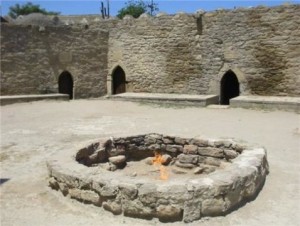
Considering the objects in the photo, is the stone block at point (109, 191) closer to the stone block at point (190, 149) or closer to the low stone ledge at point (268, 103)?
the stone block at point (190, 149)

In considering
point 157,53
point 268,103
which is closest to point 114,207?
point 268,103

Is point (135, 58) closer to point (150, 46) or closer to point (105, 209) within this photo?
point (150, 46)

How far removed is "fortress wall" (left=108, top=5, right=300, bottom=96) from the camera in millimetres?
12766

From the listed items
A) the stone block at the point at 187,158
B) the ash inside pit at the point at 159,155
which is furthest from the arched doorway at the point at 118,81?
the stone block at the point at 187,158

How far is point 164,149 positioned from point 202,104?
5.80m

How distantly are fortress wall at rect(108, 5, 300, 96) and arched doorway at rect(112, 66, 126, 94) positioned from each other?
1.08ft

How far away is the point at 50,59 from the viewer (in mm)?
15062

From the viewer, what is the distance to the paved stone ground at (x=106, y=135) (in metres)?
4.52

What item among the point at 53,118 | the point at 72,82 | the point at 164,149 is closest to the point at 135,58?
the point at 72,82

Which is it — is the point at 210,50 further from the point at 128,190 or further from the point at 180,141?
the point at 128,190

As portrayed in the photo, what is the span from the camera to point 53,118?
36.3 ft

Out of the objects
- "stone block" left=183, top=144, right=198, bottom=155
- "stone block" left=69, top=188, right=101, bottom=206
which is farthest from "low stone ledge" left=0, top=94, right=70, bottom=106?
"stone block" left=69, top=188, right=101, bottom=206

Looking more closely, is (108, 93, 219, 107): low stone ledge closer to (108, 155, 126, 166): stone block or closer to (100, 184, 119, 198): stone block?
(108, 155, 126, 166): stone block

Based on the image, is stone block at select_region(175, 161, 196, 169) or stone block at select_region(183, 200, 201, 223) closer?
stone block at select_region(183, 200, 201, 223)
